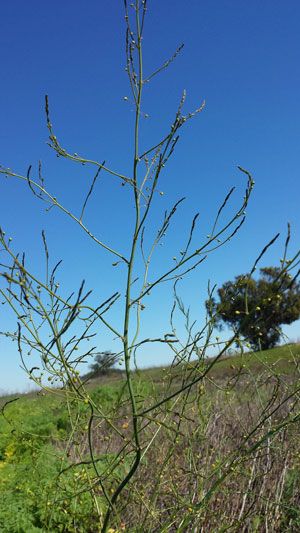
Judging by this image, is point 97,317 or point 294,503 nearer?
point 97,317

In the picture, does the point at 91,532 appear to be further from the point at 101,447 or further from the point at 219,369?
the point at 219,369

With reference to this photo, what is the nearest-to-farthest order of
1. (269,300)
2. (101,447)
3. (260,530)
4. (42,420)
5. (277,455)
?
1. (269,300)
2. (260,530)
3. (277,455)
4. (101,447)
5. (42,420)

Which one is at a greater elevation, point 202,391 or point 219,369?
point 219,369

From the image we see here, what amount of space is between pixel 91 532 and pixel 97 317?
3291 mm

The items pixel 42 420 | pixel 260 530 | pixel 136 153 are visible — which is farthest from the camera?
pixel 42 420

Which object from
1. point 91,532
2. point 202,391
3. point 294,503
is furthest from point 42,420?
point 202,391

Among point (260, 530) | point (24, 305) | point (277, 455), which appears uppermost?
point (24, 305)

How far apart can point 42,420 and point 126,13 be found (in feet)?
29.2

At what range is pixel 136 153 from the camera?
9.18ft

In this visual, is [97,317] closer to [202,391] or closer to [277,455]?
[202,391]

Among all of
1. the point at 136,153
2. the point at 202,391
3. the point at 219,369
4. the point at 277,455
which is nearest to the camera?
the point at 136,153

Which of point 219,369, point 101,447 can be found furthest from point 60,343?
point 219,369

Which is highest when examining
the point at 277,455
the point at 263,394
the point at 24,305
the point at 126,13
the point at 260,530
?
the point at 126,13

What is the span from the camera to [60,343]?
8.43 ft
